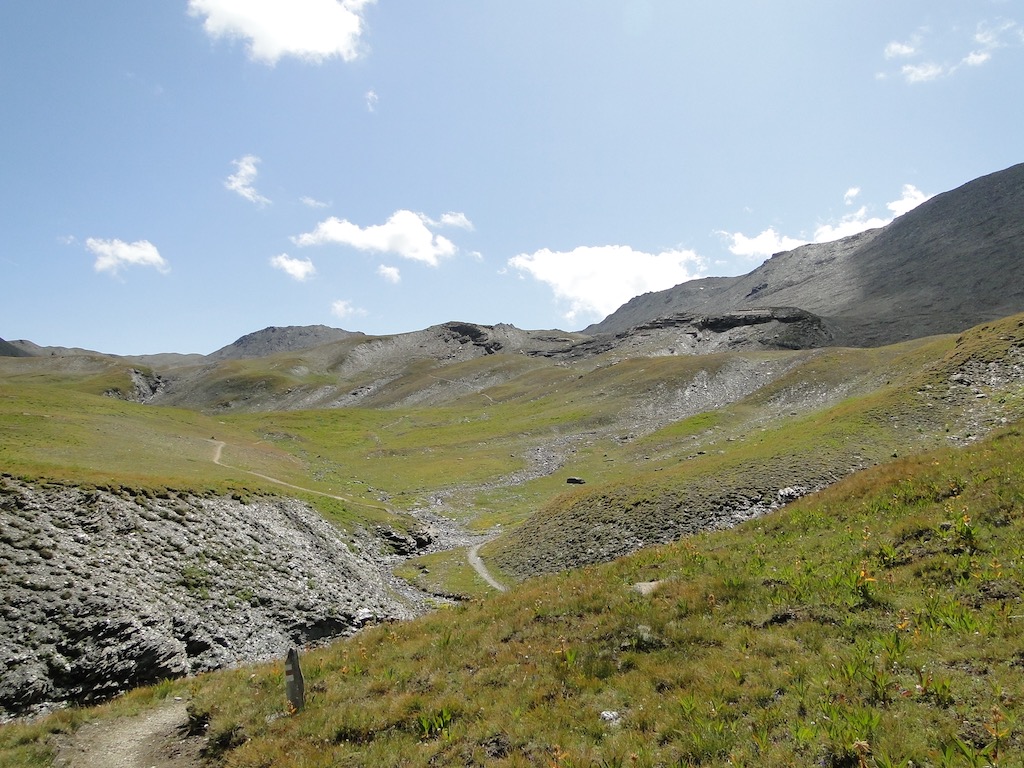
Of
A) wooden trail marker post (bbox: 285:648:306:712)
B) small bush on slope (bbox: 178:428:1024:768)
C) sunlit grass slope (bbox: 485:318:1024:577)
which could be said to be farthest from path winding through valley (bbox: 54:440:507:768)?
sunlit grass slope (bbox: 485:318:1024:577)

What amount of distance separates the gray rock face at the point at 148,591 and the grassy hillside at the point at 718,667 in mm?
6306

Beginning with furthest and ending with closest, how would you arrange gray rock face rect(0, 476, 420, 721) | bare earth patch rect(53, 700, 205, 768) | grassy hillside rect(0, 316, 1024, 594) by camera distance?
grassy hillside rect(0, 316, 1024, 594), gray rock face rect(0, 476, 420, 721), bare earth patch rect(53, 700, 205, 768)

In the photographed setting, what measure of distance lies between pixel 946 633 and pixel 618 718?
6727 millimetres

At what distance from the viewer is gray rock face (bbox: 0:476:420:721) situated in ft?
71.1

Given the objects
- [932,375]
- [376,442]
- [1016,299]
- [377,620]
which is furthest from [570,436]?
[1016,299]

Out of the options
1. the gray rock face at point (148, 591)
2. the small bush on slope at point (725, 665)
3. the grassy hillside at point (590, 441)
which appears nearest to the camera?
the small bush on slope at point (725, 665)

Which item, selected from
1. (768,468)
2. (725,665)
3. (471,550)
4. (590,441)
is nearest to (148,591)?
(471,550)

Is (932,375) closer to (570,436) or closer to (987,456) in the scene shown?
(987,456)

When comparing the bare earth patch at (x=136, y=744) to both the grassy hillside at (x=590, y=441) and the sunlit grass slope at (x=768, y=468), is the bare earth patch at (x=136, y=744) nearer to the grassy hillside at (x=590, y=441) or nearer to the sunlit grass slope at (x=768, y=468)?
the grassy hillside at (x=590, y=441)

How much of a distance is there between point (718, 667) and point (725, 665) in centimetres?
15

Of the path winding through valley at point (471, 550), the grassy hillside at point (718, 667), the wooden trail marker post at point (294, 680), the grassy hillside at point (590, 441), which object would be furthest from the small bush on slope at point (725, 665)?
the grassy hillside at point (590, 441)

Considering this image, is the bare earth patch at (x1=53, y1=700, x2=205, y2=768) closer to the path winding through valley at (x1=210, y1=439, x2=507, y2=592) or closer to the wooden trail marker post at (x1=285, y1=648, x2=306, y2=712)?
the wooden trail marker post at (x1=285, y1=648, x2=306, y2=712)

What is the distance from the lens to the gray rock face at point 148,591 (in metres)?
21.7

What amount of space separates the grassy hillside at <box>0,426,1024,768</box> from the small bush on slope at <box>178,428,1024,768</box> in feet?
0.17
